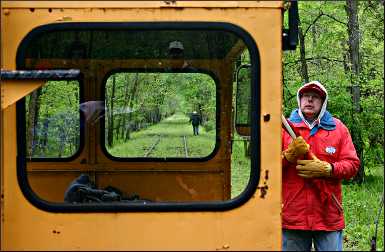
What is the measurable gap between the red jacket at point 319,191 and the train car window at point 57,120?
4.68 ft

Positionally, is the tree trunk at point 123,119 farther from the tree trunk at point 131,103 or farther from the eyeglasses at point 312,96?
the eyeglasses at point 312,96

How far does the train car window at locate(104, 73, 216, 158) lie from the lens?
158 inches

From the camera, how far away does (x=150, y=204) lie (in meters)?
3.11

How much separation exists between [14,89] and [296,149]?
1695 mm

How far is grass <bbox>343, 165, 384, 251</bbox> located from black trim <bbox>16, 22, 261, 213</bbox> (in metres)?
3.82

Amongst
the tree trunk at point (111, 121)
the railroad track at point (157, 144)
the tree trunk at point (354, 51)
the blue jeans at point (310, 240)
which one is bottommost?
the blue jeans at point (310, 240)

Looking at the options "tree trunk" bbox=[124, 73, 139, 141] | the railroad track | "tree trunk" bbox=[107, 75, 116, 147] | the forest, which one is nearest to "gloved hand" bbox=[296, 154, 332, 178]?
the forest

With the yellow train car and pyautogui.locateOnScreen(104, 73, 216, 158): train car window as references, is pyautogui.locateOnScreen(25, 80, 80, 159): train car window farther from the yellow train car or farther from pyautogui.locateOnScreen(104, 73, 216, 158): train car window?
the yellow train car

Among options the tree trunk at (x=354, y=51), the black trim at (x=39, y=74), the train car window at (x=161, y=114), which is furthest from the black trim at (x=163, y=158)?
the tree trunk at (x=354, y=51)

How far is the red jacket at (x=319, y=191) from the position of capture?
4.27 m

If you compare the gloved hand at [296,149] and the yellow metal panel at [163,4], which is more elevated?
the yellow metal panel at [163,4]

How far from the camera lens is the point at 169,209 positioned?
10.1ft

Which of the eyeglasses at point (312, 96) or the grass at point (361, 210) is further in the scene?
the grass at point (361, 210)

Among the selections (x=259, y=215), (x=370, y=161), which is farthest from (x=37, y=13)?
(x=370, y=161)
